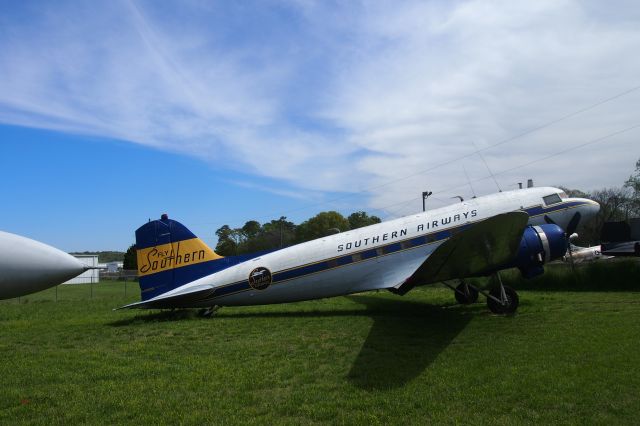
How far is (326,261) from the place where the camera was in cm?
1270

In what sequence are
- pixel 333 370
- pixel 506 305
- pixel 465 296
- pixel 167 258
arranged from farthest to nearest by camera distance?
1. pixel 465 296
2. pixel 167 258
3. pixel 506 305
4. pixel 333 370

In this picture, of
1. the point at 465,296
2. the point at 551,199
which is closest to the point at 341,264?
the point at 465,296

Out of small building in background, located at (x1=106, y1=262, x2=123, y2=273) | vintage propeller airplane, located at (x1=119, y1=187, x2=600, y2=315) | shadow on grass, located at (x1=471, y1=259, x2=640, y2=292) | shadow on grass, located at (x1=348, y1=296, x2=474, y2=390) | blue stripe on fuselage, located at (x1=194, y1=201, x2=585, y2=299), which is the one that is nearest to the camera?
shadow on grass, located at (x1=348, y1=296, x2=474, y2=390)

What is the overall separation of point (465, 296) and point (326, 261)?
5.01 meters

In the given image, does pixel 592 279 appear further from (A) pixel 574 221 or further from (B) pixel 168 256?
(B) pixel 168 256

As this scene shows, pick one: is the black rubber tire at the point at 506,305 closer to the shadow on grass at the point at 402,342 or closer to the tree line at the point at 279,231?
the shadow on grass at the point at 402,342

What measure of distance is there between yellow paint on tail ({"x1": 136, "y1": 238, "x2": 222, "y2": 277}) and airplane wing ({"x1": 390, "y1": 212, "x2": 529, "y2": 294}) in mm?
5808

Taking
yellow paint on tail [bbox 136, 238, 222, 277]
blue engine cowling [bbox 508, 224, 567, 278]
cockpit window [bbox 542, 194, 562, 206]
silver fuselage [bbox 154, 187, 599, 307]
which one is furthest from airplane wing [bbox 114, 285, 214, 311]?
cockpit window [bbox 542, 194, 562, 206]

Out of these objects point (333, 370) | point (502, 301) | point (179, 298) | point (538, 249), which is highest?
point (538, 249)

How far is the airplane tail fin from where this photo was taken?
12.8m

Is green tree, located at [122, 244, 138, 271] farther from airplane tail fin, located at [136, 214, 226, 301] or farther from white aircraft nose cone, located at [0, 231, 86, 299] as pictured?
white aircraft nose cone, located at [0, 231, 86, 299]

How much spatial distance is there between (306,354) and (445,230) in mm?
6808

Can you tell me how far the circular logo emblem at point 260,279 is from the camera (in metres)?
12.7

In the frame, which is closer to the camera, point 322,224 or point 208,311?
point 208,311
